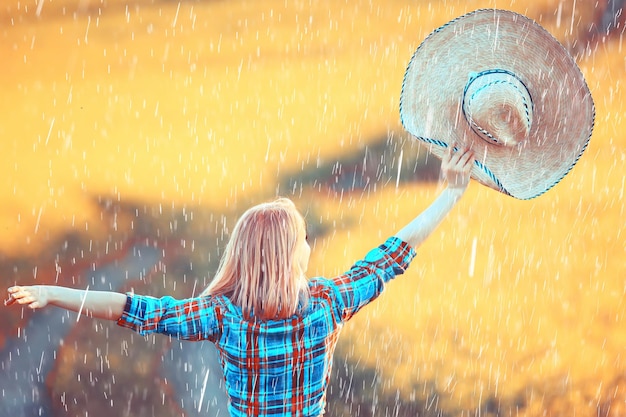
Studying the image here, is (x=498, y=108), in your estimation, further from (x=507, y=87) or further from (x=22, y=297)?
(x=22, y=297)

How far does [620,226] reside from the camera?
2664 mm

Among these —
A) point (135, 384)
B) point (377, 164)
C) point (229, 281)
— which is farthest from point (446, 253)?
point (229, 281)

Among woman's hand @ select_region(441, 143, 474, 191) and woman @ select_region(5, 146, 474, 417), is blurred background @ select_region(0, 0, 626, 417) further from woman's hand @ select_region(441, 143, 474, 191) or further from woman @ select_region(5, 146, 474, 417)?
woman @ select_region(5, 146, 474, 417)

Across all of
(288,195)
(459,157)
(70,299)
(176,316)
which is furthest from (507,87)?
(288,195)

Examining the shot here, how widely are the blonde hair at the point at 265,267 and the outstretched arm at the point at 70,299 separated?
0.16 metres

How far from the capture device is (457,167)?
1363 mm

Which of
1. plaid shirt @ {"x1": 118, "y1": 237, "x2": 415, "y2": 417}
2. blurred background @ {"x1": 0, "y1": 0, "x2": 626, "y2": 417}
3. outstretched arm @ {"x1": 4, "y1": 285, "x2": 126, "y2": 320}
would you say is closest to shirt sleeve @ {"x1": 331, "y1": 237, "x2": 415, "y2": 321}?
plaid shirt @ {"x1": 118, "y1": 237, "x2": 415, "y2": 417}

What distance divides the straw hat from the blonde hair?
560mm

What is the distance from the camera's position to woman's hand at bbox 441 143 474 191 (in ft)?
4.40

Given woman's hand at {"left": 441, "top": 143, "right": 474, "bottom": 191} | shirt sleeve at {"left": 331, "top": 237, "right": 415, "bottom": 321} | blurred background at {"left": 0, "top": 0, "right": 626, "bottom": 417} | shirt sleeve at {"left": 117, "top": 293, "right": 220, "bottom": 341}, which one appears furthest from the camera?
blurred background at {"left": 0, "top": 0, "right": 626, "bottom": 417}

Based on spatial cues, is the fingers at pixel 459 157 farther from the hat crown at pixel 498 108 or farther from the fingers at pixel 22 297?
the fingers at pixel 22 297

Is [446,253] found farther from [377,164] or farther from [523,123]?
[523,123]

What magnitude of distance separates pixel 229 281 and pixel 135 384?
65.6 inches

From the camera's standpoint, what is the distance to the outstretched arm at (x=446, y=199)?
1250 millimetres
